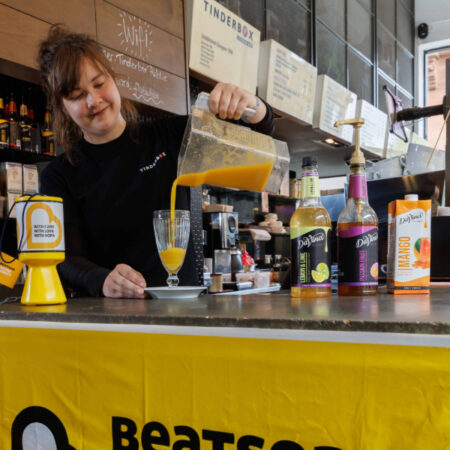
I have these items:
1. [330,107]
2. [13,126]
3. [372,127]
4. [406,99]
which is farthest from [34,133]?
[406,99]

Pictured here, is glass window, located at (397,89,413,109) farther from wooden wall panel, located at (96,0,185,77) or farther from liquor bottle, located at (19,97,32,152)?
liquor bottle, located at (19,97,32,152)

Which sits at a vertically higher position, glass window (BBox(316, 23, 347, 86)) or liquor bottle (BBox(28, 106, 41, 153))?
glass window (BBox(316, 23, 347, 86))

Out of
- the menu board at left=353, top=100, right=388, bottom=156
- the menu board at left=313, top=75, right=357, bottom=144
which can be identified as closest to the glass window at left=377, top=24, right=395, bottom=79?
the menu board at left=353, top=100, right=388, bottom=156

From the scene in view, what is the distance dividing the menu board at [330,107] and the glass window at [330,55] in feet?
1.22

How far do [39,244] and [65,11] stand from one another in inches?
59.5

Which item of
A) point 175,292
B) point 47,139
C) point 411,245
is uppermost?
point 47,139

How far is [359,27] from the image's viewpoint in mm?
5633

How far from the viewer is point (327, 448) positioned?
737 mm

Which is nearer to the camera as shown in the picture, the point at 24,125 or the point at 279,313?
the point at 279,313

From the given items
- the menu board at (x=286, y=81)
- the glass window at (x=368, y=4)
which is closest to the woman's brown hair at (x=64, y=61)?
the menu board at (x=286, y=81)

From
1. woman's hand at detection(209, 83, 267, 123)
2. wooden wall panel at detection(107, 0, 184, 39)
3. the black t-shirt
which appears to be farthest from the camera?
wooden wall panel at detection(107, 0, 184, 39)

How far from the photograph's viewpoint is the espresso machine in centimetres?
340

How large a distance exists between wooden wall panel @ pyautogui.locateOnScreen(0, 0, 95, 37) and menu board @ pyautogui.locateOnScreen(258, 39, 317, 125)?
59.9 inches

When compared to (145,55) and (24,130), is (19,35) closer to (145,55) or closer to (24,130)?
(24,130)
